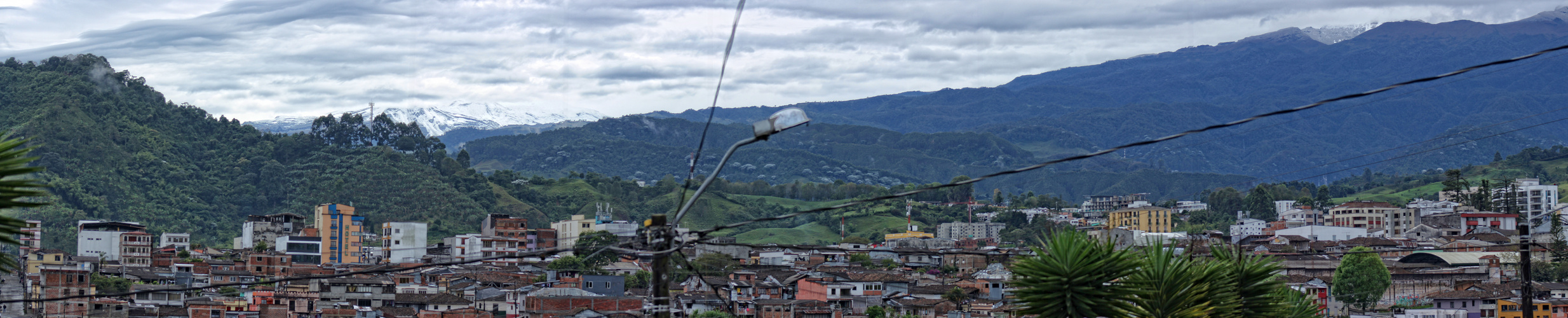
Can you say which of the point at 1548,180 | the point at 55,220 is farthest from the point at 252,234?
the point at 1548,180

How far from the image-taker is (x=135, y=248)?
191 feet

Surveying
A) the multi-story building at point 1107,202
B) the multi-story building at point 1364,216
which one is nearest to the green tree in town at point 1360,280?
the multi-story building at point 1364,216

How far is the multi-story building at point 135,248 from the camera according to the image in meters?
54.9

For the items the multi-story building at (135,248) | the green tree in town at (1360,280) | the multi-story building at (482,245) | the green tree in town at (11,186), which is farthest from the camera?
the multi-story building at (482,245)

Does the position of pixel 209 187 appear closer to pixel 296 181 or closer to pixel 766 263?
pixel 296 181

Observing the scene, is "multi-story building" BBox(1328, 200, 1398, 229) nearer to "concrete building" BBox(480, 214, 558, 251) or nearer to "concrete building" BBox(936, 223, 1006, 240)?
"concrete building" BBox(936, 223, 1006, 240)

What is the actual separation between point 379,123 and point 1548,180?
11137cm

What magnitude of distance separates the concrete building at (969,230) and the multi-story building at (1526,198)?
35511mm

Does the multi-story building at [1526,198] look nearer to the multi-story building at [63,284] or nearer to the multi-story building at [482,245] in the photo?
the multi-story building at [482,245]

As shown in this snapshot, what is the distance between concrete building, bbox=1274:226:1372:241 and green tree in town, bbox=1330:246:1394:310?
28.2m

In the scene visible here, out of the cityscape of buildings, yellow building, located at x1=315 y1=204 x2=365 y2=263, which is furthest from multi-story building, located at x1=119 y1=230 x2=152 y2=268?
yellow building, located at x1=315 y1=204 x2=365 y2=263

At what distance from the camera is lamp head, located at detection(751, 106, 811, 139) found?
769 centimetres

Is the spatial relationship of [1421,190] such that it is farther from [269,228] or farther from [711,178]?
[711,178]

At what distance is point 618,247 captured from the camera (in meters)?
8.18
